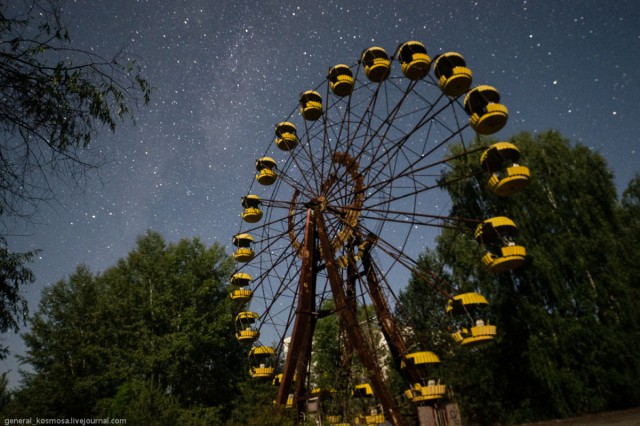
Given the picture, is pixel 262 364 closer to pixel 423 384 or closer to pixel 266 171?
pixel 423 384

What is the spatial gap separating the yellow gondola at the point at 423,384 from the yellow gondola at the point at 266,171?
10.4 m

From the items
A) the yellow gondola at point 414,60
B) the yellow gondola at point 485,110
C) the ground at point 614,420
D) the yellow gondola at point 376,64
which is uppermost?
the yellow gondola at point 376,64

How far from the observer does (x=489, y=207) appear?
22.8 metres

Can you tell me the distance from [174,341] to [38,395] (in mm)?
9106

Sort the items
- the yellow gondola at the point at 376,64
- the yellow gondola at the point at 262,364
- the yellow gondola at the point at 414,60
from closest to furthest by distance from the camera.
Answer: the yellow gondola at the point at 414,60, the yellow gondola at the point at 376,64, the yellow gondola at the point at 262,364

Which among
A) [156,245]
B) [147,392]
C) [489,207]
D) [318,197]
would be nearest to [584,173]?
[489,207]

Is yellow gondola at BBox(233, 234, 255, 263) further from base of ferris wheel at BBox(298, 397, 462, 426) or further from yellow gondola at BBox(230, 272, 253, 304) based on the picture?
base of ferris wheel at BBox(298, 397, 462, 426)

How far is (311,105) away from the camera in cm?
1579

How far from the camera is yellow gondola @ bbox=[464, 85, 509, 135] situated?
1061 cm

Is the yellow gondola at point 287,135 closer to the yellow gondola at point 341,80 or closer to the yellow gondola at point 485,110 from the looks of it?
the yellow gondola at point 341,80

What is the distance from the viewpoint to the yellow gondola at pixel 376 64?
13.5 metres

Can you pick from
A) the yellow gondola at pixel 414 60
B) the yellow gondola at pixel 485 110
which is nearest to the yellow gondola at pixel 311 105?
the yellow gondola at pixel 414 60

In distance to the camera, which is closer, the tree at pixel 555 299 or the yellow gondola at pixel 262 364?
the yellow gondola at pixel 262 364

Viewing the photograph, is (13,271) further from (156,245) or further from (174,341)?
(156,245)
